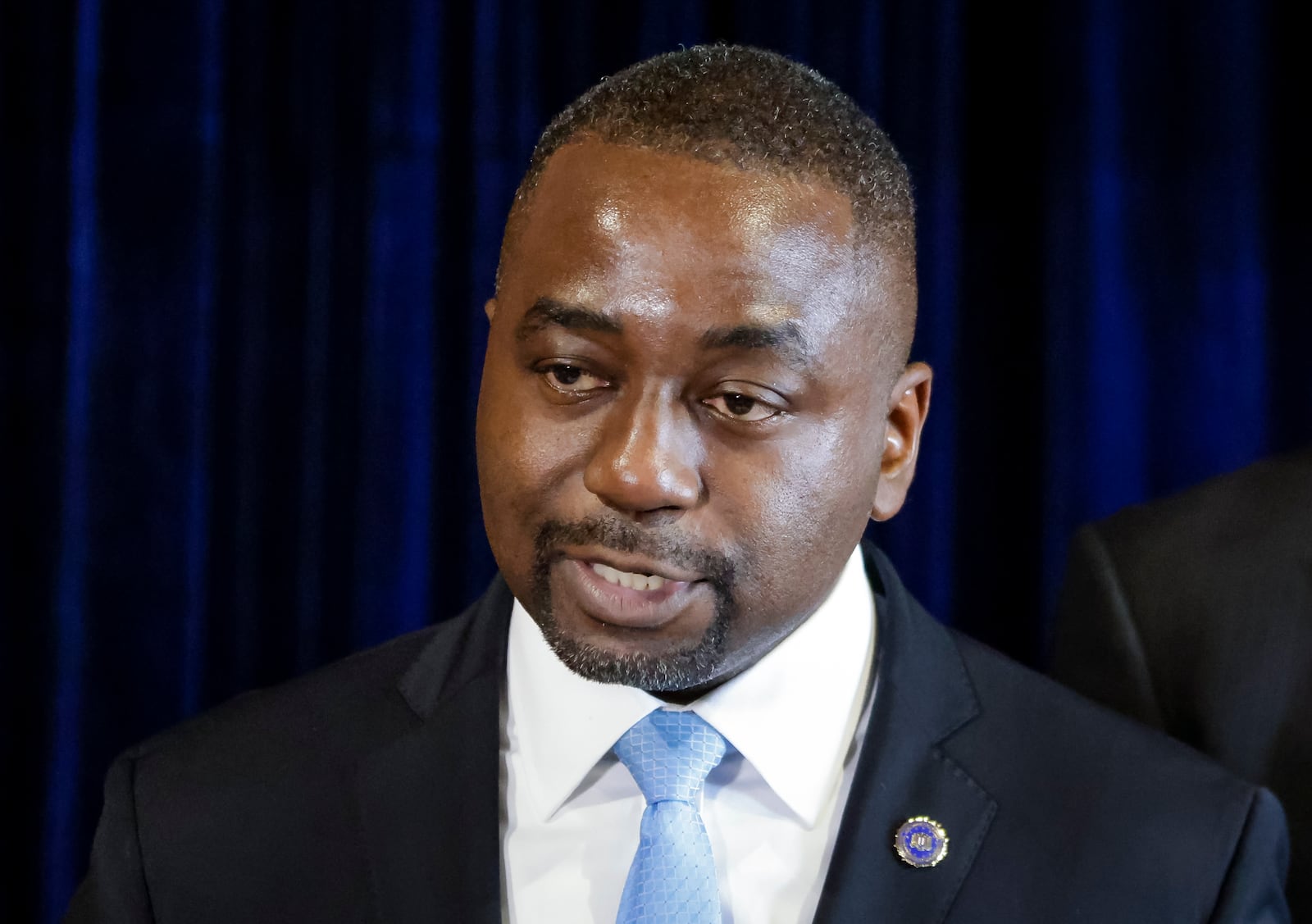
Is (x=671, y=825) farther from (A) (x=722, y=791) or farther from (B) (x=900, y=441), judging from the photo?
(B) (x=900, y=441)

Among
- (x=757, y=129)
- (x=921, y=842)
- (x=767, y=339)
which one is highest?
(x=757, y=129)

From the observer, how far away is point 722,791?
149 centimetres

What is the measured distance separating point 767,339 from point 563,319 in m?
0.19

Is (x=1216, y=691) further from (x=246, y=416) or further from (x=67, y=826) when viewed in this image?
(x=67, y=826)

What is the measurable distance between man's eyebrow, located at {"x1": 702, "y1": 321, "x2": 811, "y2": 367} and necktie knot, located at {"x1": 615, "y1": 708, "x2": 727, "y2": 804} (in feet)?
1.30

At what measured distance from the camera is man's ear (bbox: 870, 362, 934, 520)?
60.6 inches

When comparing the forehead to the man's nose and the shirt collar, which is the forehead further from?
the shirt collar

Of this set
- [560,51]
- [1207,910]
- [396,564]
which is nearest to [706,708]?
[1207,910]

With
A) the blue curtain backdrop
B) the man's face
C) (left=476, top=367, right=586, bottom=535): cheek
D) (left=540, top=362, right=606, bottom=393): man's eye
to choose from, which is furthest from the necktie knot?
the blue curtain backdrop

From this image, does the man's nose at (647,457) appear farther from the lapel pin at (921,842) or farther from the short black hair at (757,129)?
the lapel pin at (921,842)

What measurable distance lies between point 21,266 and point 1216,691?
1.83 metres

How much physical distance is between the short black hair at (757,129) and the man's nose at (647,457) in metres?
0.25

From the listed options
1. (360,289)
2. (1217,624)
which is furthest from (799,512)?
(360,289)

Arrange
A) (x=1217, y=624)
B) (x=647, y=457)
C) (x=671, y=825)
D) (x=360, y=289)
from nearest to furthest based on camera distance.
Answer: (x=647, y=457) → (x=671, y=825) → (x=1217, y=624) → (x=360, y=289)
